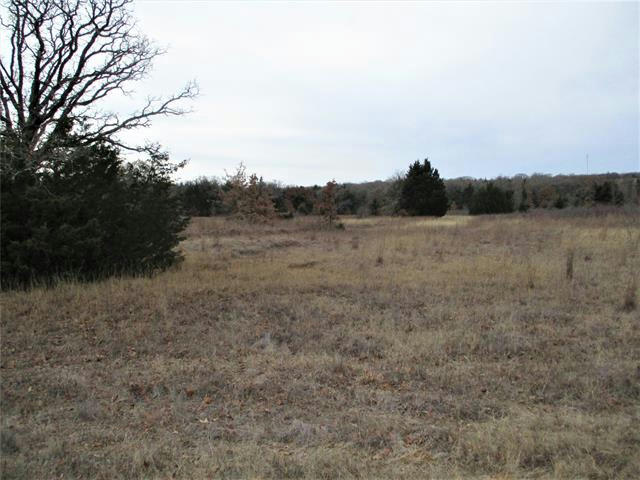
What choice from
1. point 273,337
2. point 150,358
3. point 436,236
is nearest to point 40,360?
point 150,358

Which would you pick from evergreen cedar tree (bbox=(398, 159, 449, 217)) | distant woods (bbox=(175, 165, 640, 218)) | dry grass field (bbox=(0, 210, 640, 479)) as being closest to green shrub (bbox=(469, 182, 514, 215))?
distant woods (bbox=(175, 165, 640, 218))

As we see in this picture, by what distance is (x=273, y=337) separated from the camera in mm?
7375

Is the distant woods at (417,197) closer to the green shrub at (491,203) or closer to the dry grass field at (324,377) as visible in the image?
the green shrub at (491,203)

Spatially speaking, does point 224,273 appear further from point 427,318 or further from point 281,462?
point 281,462

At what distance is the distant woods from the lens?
49375 mm

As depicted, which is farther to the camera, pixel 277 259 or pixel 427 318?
pixel 277 259

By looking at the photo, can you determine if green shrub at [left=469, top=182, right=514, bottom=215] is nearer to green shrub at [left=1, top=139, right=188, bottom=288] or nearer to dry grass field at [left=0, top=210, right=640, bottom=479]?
dry grass field at [left=0, top=210, right=640, bottom=479]

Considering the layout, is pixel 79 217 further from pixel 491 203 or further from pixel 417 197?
pixel 491 203

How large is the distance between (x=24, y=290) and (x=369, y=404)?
868 centimetres

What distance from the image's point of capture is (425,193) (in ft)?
162

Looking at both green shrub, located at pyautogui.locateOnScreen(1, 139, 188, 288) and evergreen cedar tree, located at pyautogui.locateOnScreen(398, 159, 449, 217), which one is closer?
green shrub, located at pyautogui.locateOnScreen(1, 139, 188, 288)

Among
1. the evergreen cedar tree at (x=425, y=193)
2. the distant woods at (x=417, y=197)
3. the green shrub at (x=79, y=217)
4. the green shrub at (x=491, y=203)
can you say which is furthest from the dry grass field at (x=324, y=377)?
the green shrub at (x=491, y=203)

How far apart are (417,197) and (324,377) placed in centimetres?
4551

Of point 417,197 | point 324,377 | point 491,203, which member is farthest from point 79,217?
point 491,203
